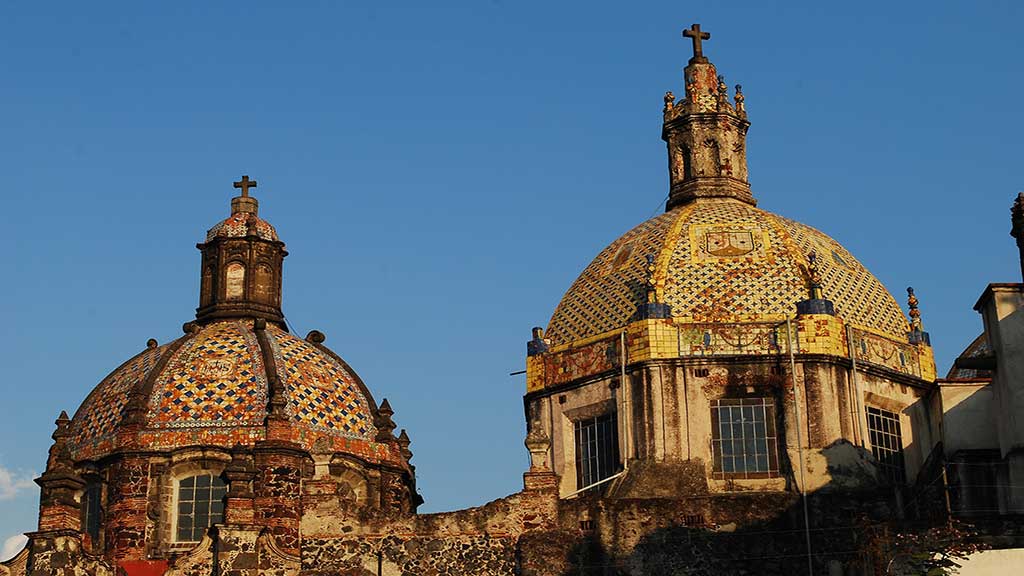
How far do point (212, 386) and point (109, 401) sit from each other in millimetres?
2666

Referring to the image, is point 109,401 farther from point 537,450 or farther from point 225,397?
point 537,450

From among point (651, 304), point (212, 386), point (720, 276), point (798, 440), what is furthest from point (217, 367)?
point (798, 440)

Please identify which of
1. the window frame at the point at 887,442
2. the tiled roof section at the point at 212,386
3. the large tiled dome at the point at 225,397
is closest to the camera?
the window frame at the point at 887,442

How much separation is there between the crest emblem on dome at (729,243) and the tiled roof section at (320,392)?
9.09 meters

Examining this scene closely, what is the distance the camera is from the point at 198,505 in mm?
42250

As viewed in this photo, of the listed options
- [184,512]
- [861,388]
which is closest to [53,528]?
[184,512]

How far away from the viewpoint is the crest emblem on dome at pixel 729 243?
44094 millimetres

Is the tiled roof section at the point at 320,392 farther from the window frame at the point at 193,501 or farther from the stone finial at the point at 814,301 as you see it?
the stone finial at the point at 814,301

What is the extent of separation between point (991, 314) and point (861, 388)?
6.10 meters

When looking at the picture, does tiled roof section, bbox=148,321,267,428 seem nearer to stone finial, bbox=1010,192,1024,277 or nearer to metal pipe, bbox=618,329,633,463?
metal pipe, bbox=618,329,633,463

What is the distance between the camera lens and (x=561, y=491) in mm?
43219

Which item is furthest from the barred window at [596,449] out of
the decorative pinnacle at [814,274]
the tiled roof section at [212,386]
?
the tiled roof section at [212,386]

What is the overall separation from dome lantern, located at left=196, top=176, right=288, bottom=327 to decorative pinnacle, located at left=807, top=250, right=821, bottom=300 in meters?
13.3

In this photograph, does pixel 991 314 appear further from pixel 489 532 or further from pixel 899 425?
pixel 489 532
